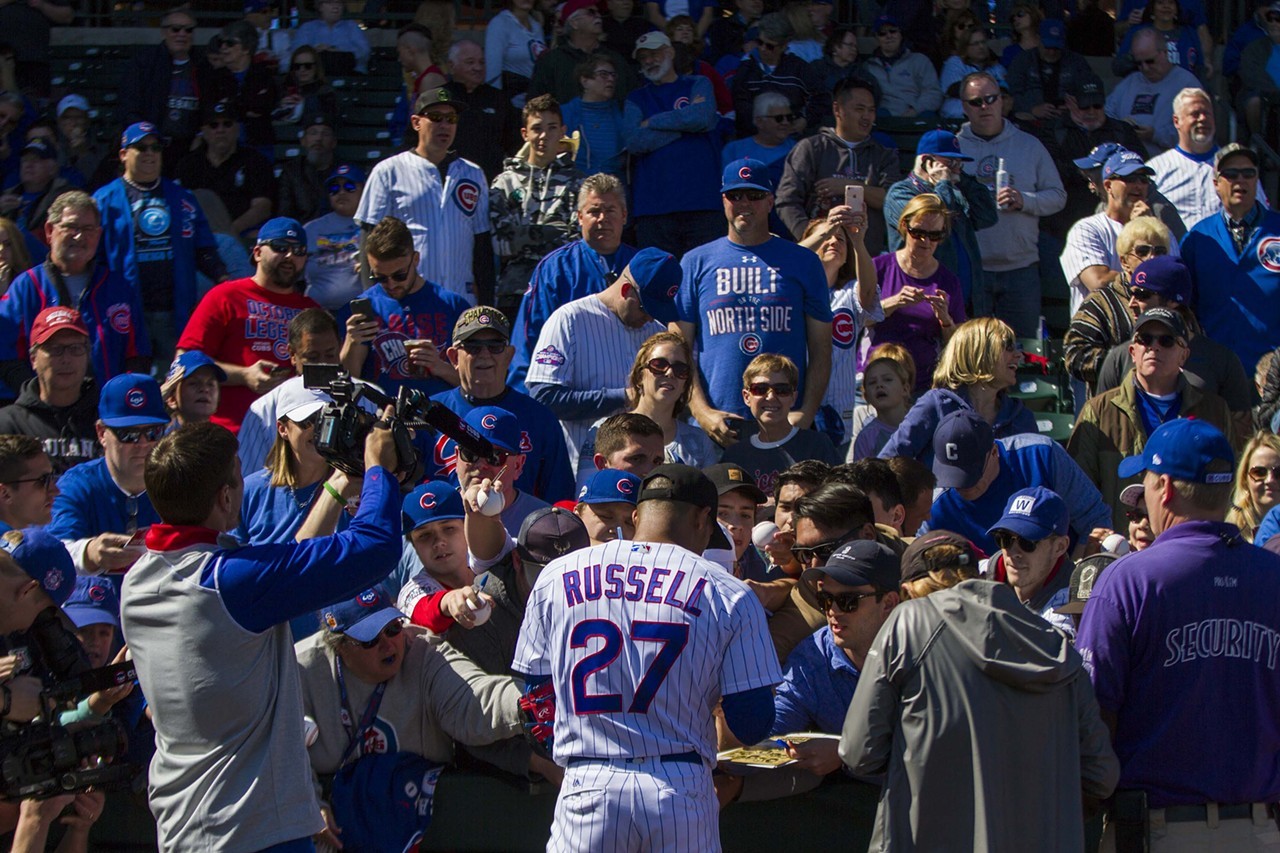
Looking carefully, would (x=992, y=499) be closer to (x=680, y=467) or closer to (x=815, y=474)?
(x=815, y=474)

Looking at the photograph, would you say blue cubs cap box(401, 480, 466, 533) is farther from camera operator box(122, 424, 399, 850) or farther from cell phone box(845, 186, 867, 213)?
cell phone box(845, 186, 867, 213)

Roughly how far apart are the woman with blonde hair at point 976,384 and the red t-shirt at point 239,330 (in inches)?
124

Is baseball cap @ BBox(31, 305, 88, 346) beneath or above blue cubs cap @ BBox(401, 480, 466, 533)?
above

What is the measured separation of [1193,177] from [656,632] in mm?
7159

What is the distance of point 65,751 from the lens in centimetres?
444

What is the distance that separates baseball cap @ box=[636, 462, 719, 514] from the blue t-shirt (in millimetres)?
3311

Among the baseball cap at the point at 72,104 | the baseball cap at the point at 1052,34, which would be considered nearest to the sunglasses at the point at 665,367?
the baseball cap at the point at 1052,34

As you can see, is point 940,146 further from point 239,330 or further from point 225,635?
point 225,635

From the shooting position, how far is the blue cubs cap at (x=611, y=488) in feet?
17.4

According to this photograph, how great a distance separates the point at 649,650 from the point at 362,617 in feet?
4.18

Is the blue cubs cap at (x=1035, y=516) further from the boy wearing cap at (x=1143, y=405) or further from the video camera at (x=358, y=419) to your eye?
the video camera at (x=358, y=419)

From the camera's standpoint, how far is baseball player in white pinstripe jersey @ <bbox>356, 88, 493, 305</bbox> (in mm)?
9211


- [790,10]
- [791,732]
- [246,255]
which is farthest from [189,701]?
[790,10]

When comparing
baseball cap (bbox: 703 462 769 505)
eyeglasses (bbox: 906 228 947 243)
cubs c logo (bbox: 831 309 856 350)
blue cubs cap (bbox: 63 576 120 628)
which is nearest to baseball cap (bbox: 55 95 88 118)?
cubs c logo (bbox: 831 309 856 350)
